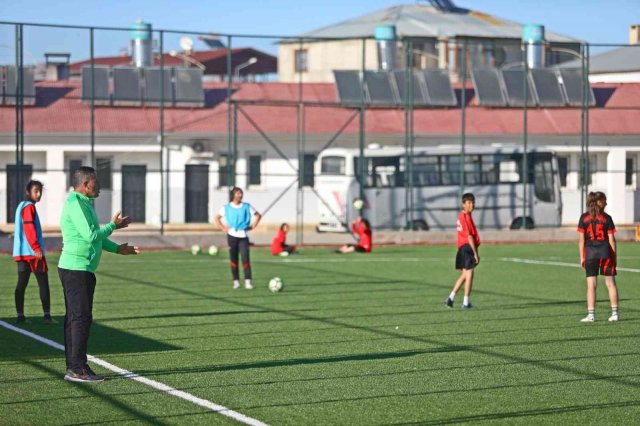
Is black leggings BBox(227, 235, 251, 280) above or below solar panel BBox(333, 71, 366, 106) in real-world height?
below

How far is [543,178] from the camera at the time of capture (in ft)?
141

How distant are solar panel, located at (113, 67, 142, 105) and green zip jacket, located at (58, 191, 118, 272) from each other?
99.2 feet

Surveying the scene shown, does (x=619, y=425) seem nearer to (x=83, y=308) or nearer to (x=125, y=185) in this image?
(x=83, y=308)

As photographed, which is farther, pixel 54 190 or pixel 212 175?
pixel 212 175

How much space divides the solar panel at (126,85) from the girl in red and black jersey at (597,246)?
88.6ft

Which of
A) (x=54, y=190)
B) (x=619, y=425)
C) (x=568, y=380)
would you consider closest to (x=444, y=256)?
(x=54, y=190)

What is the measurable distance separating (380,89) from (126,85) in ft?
30.1

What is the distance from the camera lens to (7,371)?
11180 mm

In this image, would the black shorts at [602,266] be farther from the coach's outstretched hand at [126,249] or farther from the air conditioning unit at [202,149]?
the air conditioning unit at [202,149]

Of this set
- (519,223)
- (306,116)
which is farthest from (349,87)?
(519,223)

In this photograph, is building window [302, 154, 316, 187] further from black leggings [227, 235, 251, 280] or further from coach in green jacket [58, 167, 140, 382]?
coach in green jacket [58, 167, 140, 382]

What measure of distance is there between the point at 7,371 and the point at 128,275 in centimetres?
1338

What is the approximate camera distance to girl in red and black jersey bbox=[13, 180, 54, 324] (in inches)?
599

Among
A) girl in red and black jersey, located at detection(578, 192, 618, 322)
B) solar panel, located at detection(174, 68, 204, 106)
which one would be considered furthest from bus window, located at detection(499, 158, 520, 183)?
girl in red and black jersey, located at detection(578, 192, 618, 322)
